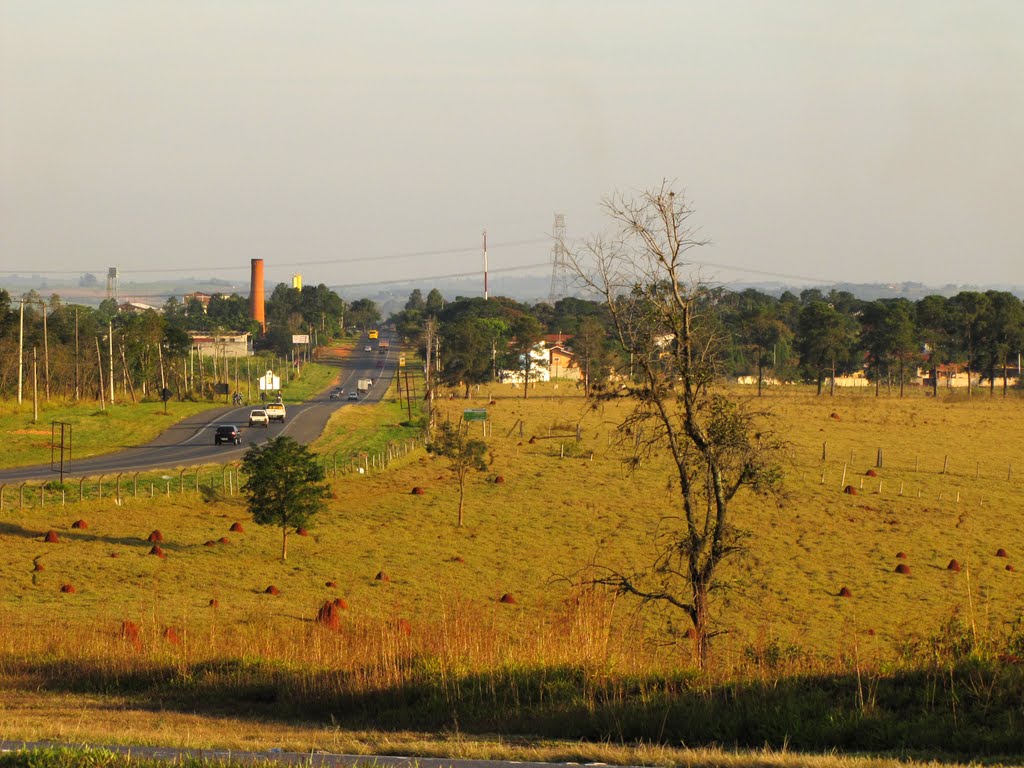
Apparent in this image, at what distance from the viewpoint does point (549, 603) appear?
1148 inches

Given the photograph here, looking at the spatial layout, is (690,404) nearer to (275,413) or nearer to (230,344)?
(275,413)

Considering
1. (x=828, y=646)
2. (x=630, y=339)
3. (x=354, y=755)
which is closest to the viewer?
(x=354, y=755)

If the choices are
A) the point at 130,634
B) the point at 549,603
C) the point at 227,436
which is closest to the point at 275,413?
the point at 227,436

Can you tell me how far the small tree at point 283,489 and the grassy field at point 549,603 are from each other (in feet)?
4.24

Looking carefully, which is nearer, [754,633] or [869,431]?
[754,633]

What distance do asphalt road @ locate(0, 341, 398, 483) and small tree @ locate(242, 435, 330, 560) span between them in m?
15.9

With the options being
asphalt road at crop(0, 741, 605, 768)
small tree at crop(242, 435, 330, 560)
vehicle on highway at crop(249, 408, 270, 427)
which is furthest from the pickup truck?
asphalt road at crop(0, 741, 605, 768)

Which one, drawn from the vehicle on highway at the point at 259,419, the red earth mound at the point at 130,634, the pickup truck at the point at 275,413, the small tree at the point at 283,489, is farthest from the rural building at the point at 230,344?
the red earth mound at the point at 130,634

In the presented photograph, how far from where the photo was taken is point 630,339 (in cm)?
1830

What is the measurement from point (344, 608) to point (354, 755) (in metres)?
17.2

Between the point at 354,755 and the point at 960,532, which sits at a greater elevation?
the point at 354,755

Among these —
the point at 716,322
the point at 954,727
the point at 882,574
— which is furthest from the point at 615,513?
the point at 954,727

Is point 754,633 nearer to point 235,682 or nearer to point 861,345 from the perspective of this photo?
point 235,682

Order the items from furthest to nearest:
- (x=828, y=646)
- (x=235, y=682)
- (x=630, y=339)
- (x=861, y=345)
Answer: (x=861, y=345) → (x=828, y=646) → (x=630, y=339) → (x=235, y=682)
